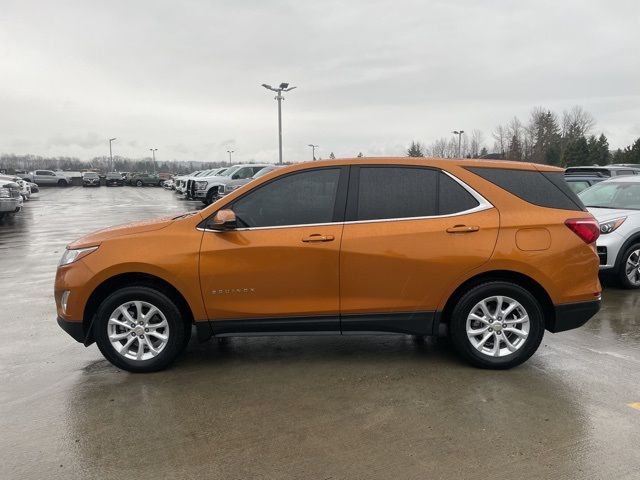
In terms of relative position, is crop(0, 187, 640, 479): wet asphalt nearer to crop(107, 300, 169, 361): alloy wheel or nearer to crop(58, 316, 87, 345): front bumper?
crop(107, 300, 169, 361): alloy wheel

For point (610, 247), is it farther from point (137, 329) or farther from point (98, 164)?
point (98, 164)

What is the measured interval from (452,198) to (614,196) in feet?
17.7

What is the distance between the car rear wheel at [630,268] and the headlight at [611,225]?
0.36m

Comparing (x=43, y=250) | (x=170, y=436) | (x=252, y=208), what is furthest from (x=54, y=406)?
(x=43, y=250)

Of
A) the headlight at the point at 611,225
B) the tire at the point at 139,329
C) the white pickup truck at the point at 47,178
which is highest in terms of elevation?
the white pickup truck at the point at 47,178

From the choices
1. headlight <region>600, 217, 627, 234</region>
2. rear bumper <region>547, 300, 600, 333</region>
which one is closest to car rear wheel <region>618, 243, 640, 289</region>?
headlight <region>600, 217, 627, 234</region>

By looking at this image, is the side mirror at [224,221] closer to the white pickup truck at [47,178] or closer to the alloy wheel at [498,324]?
the alloy wheel at [498,324]

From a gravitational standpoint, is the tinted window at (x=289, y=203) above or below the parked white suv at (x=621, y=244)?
above

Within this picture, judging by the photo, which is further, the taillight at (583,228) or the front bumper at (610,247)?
the front bumper at (610,247)

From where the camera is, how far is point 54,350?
4965mm

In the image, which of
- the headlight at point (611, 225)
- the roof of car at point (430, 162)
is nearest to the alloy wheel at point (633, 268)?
the headlight at point (611, 225)

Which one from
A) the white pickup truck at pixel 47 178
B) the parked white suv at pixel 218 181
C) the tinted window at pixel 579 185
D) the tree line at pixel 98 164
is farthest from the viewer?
the tree line at pixel 98 164

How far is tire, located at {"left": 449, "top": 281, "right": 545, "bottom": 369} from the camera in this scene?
4273 mm

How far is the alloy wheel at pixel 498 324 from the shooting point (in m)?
4.31
